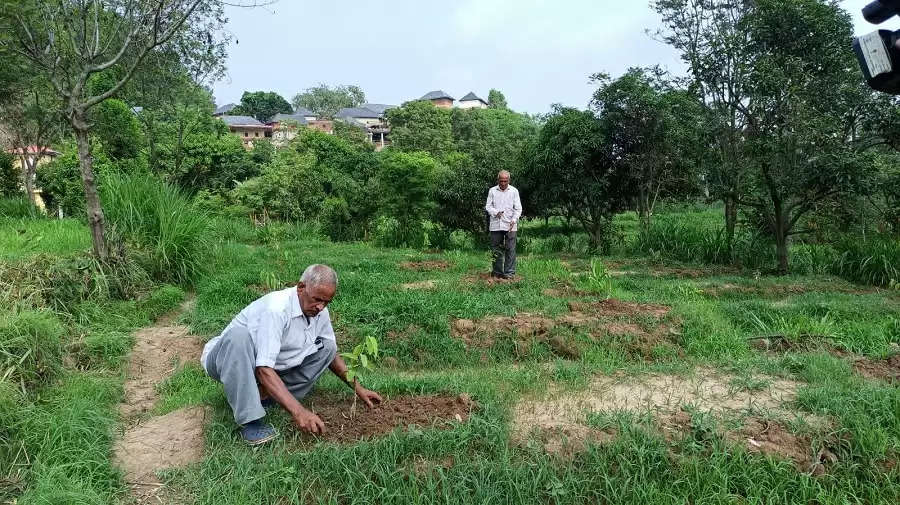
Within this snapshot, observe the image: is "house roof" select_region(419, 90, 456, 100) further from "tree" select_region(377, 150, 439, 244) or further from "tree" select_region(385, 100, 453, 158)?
"tree" select_region(377, 150, 439, 244)

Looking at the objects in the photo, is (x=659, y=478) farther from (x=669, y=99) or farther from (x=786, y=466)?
(x=669, y=99)

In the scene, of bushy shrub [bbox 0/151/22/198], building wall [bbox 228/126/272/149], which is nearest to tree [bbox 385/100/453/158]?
bushy shrub [bbox 0/151/22/198]

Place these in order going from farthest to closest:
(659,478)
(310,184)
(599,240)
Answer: (310,184), (599,240), (659,478)

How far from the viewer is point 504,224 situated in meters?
8.45

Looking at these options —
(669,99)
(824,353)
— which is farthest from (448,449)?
(669,99)

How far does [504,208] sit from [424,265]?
6.27 ft

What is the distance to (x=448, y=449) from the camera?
3119mm

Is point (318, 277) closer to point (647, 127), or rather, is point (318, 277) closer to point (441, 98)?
point (647, 127)

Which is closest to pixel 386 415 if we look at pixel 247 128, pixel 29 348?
pixel 29 348

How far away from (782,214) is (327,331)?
28.3ft

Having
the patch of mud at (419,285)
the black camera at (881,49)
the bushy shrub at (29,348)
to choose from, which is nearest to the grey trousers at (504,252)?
the patch of mud at (419,285)

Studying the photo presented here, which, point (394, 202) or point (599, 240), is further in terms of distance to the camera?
point (394, 202)

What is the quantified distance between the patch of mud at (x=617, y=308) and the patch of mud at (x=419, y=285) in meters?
2.07

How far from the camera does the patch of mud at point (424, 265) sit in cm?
938
